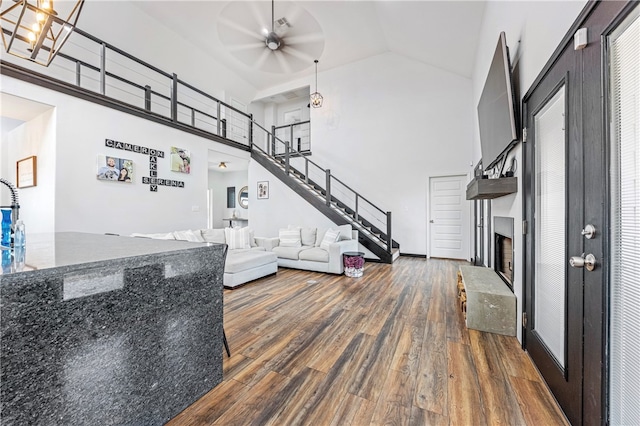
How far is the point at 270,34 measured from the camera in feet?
17.1

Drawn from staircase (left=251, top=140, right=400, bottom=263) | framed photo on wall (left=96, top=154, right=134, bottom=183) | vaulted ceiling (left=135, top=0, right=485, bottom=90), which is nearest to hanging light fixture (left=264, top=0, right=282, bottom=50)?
vaulted ceiling (left=135, top=0, right=485, bottom=90)

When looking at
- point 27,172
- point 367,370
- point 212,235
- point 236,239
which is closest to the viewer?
point 367,370

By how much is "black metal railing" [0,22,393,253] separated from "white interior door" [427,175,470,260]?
118cm

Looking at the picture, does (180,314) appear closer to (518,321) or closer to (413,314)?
(413,314)

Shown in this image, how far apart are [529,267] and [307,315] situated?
6.77 ft

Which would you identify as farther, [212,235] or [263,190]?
[263,190]

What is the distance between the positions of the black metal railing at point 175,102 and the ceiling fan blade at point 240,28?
160 cm

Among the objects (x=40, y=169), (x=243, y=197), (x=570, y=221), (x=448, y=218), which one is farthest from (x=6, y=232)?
(x=243, y=197)

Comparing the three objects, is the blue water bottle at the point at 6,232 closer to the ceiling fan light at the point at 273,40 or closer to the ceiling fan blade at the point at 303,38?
the ceiling fan light at the point at 273,40

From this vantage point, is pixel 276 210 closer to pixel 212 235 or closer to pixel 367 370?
pixel 212 235

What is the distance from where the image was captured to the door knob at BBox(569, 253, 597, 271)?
112 cm

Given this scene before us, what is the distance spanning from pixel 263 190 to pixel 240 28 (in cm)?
381

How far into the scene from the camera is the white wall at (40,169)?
11.6 ft

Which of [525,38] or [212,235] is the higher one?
[525,38]
